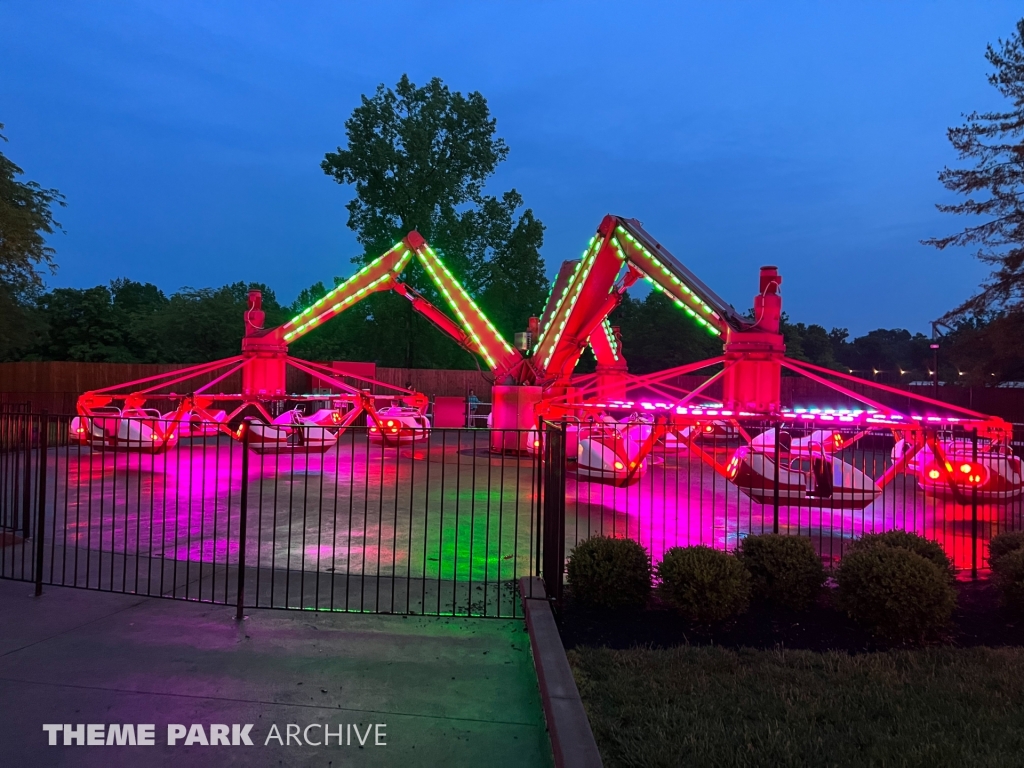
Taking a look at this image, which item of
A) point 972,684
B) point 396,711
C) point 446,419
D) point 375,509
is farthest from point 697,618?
point 446,419

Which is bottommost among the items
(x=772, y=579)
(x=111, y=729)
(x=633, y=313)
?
(x=111, y=729)

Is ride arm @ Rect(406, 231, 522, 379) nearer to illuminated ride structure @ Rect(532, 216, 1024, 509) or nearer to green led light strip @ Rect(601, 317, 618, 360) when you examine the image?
illuminated ride structure @ Rect(532, 216, 1024, 509)

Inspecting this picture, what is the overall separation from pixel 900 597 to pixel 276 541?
643cm

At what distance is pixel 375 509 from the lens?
962cm

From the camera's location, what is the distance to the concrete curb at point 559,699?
2.94 m

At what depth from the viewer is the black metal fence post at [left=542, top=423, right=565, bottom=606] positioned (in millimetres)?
5090

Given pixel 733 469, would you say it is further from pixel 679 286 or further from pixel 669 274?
pixel 669 274

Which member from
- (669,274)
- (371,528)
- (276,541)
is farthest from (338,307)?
(276,541)

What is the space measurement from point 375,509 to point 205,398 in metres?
8.02

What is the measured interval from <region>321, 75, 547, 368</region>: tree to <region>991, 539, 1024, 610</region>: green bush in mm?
30153

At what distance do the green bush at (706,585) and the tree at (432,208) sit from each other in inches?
1181

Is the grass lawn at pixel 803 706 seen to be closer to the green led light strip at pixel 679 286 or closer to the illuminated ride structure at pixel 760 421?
the illuminated ride structure at pixel 760 421

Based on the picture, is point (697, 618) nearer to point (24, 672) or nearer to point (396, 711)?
point (396, 711)

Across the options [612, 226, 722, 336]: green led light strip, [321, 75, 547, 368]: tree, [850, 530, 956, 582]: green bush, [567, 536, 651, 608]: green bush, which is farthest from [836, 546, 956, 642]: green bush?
[321, 75, 547, 368]: tree
